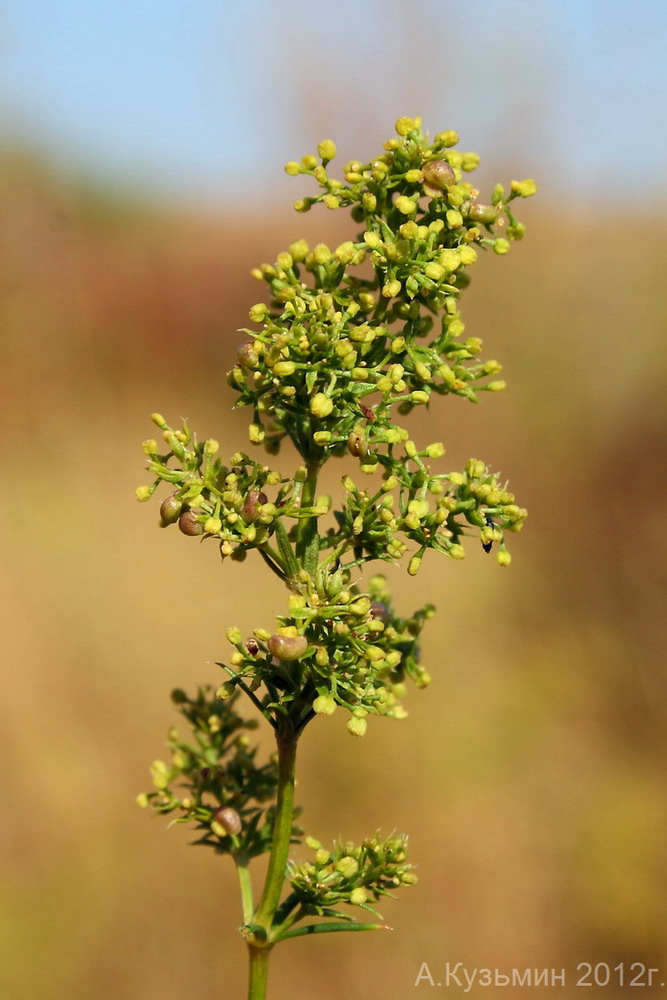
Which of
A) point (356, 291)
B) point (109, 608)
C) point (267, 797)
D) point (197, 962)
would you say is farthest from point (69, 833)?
point (356, 291)

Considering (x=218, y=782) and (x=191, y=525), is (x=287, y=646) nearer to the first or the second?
(x=191, y=525)

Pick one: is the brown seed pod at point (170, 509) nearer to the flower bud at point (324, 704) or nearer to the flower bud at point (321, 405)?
the flower bud at point (321, 405)

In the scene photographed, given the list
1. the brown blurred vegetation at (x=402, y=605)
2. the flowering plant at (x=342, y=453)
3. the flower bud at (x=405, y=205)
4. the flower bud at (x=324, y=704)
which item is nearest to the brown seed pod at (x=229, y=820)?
the flowering plant at (x=342, y=453)

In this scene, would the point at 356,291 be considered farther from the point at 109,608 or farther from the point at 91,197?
the point at 91,197

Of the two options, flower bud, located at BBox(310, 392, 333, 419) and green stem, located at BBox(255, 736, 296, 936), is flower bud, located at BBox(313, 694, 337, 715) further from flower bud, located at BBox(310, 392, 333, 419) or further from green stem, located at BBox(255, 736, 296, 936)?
flower bud, located at BBox(310, 392, 333, 419)

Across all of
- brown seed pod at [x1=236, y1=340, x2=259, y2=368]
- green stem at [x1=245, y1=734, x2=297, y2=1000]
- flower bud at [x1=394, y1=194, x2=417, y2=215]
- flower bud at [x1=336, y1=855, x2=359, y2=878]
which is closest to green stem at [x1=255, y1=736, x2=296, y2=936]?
green stem at [x1=245, y1=734, x2=297, y2=1000]

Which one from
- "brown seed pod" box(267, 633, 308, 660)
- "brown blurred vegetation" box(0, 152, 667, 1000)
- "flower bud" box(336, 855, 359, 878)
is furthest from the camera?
"brown blurred vegetation" box(0, 152, 667, 1000)
